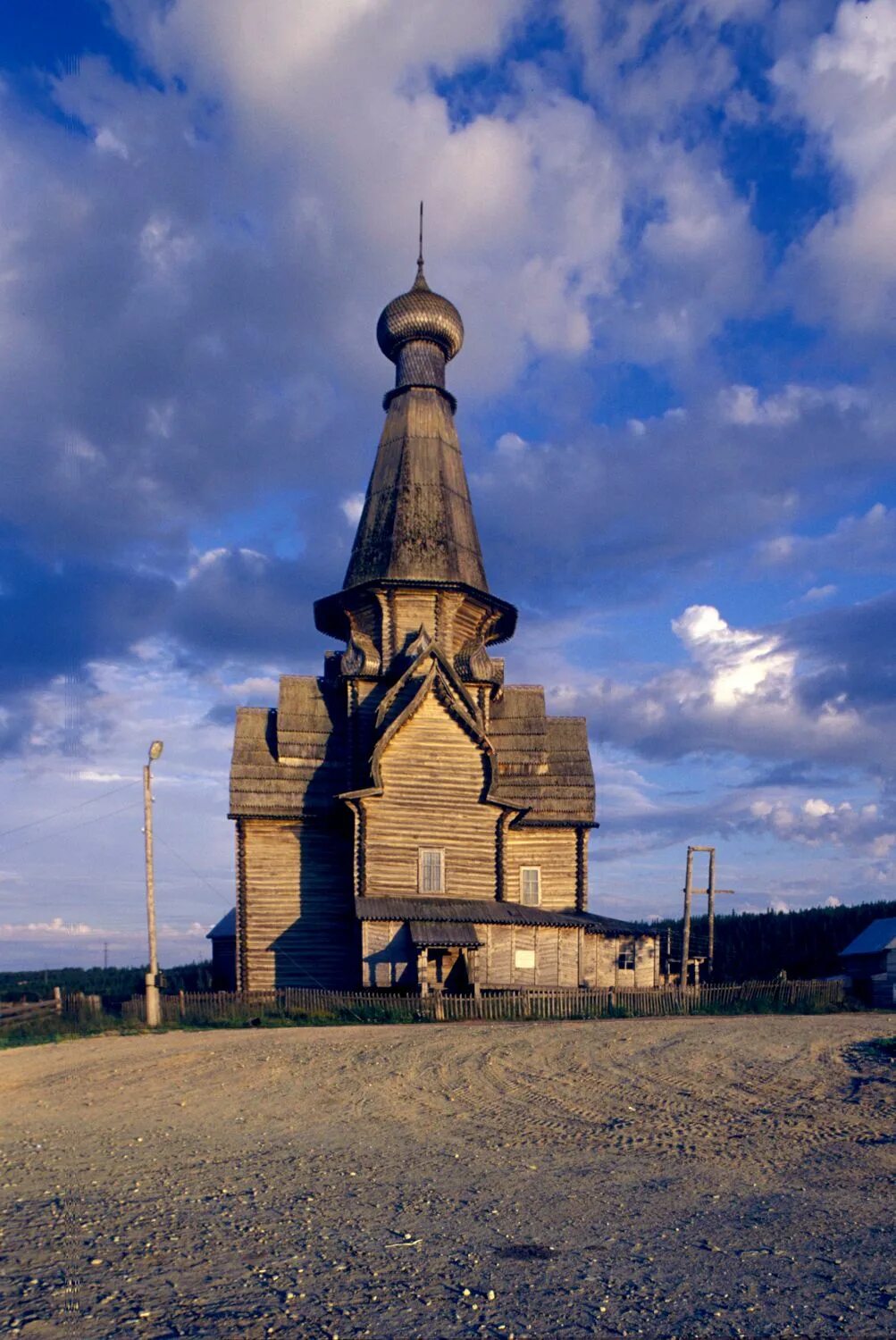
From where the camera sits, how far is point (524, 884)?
36.1m

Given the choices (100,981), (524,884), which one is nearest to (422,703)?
(524,884)

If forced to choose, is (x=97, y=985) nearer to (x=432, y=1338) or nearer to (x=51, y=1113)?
(x=51, y=1113)

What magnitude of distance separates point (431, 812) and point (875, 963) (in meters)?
20.4

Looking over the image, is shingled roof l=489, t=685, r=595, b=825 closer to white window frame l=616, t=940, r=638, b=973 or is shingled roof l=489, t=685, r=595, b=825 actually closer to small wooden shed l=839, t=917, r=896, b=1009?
white window frame l=616, t=940, r=638, b=973

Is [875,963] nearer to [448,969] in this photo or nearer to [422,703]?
[448,969]

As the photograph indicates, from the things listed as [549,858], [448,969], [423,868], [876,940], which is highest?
[423,868]

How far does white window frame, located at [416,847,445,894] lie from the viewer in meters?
33.0

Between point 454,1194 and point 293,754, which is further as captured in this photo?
point 293,754

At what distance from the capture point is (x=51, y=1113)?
53.3ft

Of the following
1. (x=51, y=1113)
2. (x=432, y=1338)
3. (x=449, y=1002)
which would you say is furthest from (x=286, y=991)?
(x=432, y=1338)

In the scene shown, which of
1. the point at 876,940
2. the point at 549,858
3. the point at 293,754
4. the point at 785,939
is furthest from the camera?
the point at 785,939

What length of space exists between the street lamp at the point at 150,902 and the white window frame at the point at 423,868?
8.51m

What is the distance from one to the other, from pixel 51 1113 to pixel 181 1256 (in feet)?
30.1

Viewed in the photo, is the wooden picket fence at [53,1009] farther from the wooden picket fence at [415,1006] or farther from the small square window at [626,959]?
the small square window at [626,959]
